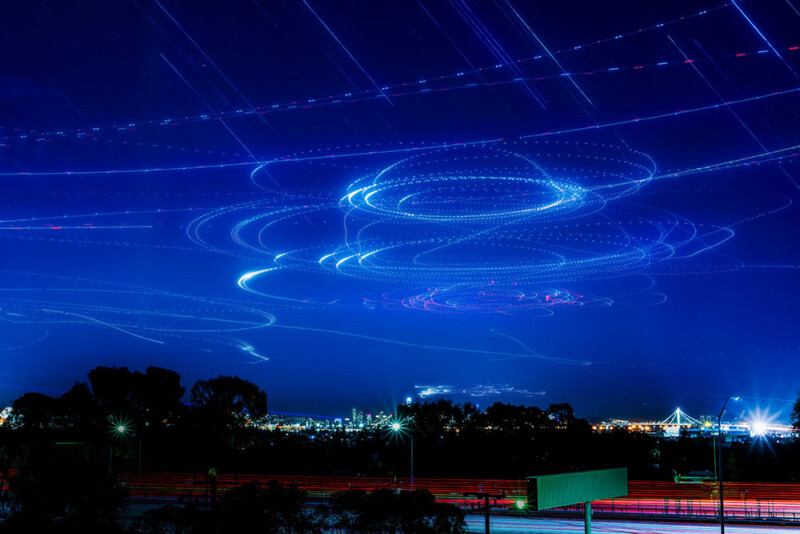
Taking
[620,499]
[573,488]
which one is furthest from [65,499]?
[620,499]

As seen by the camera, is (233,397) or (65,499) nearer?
(65,499)

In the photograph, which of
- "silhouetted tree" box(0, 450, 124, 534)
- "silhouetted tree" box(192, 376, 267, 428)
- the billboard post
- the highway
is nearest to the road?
the highway

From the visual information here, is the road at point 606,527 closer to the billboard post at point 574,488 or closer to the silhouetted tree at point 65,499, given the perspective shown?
the billboard post at point 574,488

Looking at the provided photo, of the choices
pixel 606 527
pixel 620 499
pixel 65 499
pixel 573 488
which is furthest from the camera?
pixel 620 499

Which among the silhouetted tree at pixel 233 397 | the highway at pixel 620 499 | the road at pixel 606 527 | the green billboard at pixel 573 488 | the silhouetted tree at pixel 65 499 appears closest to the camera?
the silhouetted tree at pixel 65 499

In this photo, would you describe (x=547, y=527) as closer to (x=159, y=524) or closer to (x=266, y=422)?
(x=159, y=524)

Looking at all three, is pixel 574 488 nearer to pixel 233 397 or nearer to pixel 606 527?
pixel 606 527

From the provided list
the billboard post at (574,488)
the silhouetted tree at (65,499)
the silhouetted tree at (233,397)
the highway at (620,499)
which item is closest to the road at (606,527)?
the highway at (620,499)

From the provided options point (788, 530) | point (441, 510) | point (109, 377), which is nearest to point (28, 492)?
point (441, 510)
